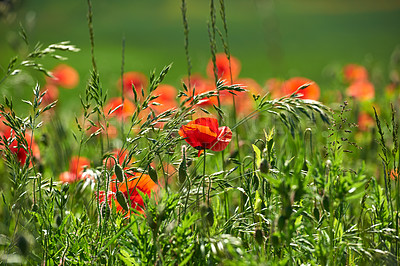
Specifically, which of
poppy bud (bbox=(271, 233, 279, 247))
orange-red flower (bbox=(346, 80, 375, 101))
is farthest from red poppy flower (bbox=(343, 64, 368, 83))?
poppy bud (bbox=(271, 233, 279, 247))

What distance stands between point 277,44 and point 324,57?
11609 millimetres

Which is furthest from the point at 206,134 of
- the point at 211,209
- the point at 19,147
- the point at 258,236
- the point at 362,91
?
the point at 362,91

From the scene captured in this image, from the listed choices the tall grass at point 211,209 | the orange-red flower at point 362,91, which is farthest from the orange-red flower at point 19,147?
the orange-red flower at point 362,91

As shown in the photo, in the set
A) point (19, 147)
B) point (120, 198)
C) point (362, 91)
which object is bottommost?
point (362, 91)

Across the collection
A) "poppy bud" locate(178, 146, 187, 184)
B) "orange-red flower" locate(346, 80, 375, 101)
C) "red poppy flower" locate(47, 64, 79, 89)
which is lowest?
"orange-red flower" locate(346, 80, 375, 101)

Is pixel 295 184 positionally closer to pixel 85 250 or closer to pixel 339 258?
pixel 339 258

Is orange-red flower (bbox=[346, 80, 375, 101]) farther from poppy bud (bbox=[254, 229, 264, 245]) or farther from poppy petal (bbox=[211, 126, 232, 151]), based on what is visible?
poppy bud (bbox=[254, 229, 264, 245])

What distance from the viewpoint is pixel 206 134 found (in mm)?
1362

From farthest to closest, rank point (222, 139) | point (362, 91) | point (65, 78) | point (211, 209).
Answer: point (65, 78) < point (362, 91) < point (222, 139) < point (211, 209)

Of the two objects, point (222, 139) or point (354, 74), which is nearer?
point (222, 139)

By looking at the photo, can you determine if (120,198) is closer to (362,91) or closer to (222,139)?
(222,139)

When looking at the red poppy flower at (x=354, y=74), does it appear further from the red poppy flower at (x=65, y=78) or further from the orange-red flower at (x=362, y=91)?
the red poppy flower at (x=65, y=78)

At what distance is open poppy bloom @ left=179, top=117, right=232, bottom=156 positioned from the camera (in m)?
1.36

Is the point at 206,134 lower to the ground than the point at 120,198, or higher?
higher
